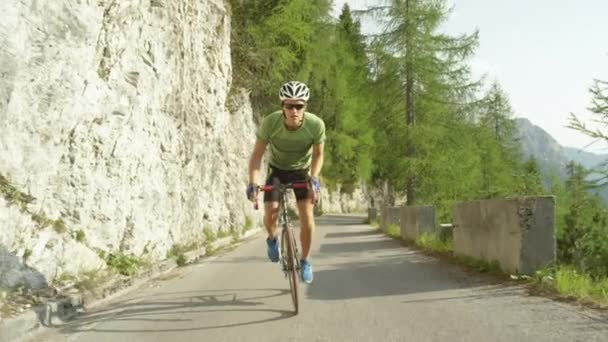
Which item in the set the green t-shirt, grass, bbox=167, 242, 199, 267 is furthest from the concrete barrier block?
grass, bbox=167, 242, 199, 267

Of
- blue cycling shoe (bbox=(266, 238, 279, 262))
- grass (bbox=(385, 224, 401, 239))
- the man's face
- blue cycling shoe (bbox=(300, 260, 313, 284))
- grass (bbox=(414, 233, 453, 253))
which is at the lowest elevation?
grass (bbox=(385, 224, 401, 239))

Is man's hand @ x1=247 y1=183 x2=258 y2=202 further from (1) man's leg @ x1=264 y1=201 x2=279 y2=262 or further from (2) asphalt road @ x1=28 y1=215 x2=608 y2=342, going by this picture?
(2) asphalt road @ x1=28 y1=215 x2=608 y2=342

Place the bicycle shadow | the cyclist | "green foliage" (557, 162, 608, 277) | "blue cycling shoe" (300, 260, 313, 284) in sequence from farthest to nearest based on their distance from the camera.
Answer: "green foliage" (557, 162, 608, 277) → "blue cycling shoe" (300, 260, 313, 284) → the cyclist → the bicycle shadow

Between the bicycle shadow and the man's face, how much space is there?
1992 millimetres

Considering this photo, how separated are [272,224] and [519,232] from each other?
312 cm

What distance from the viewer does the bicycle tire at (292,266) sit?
5.73 m

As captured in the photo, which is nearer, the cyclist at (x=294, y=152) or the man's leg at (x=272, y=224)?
the cyclist at (x=294, y=152)

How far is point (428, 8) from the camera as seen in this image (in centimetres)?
1997

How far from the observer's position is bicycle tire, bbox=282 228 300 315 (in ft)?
18.8

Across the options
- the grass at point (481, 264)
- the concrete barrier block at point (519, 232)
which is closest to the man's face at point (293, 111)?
the concrete barrier block at point (519, 232)

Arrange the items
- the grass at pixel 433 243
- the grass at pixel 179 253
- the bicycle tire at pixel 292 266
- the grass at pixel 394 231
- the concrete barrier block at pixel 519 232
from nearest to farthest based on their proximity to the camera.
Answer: the bicycle tire at pixel 292 266 → the concrete barrier block at pixel 519 232 → the grass at pixel 179 253 → the grass at pixel 433 243 → the grass at pixel 394 231

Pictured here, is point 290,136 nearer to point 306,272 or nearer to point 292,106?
point 292,106

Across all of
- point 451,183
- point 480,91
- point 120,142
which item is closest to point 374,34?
point 480,91

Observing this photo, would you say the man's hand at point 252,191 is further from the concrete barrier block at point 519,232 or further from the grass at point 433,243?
the grass at point 433,243
